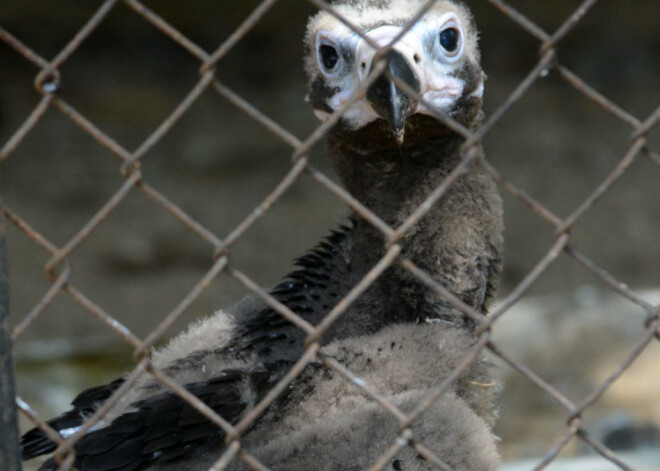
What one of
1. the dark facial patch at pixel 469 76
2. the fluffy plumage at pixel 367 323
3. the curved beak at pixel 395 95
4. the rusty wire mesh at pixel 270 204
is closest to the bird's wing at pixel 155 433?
the fluffy plumage at pixel 367 323

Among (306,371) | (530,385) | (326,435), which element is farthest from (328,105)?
(530,385)

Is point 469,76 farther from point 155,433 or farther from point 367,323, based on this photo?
point 155,433

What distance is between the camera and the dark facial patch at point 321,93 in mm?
2816

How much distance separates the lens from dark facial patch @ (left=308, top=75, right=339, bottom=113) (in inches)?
111

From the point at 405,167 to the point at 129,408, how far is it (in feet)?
3.18

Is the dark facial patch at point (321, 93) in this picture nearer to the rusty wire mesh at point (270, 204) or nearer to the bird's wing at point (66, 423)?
the bird's wing at point (66, 423)

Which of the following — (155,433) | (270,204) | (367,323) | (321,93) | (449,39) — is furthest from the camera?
(321,93)

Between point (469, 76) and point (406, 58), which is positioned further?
point (469, 76)

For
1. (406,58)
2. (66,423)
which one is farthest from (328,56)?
(66,423)

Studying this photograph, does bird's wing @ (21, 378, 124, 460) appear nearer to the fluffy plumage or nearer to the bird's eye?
the fluffy plumage

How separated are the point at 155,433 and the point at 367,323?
741 millimetres

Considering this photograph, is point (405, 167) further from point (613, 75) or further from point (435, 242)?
point (613, 75)

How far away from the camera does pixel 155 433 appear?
204cm

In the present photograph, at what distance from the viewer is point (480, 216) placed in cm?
267
